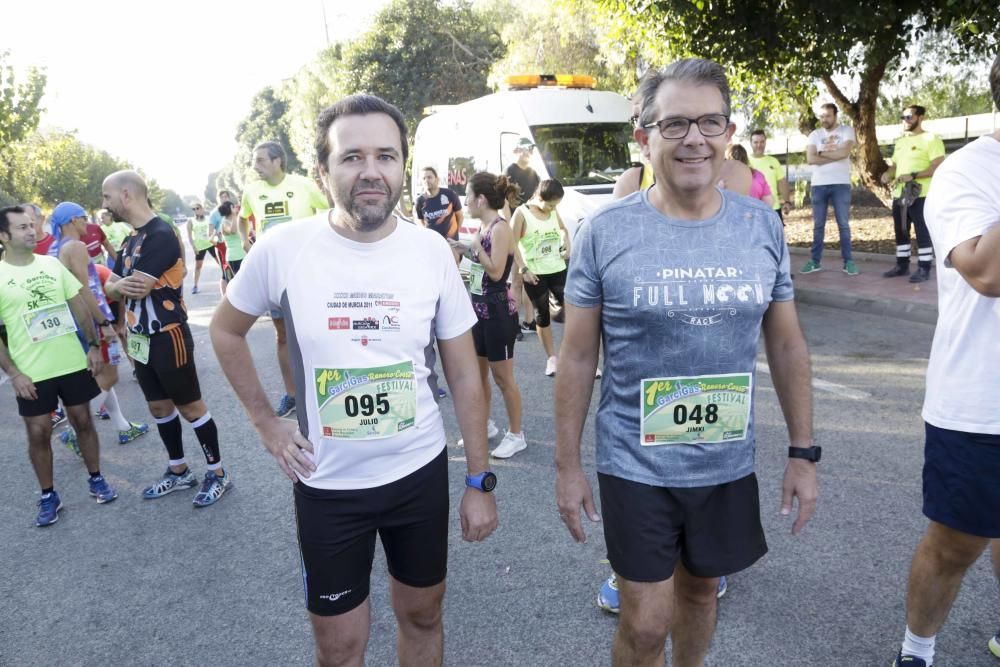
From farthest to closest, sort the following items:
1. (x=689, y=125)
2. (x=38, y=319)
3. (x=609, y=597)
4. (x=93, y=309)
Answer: (x=93, y=309), (x=38, y=319), (x=609, y=597), (x=689, y=125)

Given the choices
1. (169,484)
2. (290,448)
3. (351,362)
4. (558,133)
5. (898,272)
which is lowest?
(169,484)

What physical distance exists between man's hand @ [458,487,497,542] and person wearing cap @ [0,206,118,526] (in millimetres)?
3354

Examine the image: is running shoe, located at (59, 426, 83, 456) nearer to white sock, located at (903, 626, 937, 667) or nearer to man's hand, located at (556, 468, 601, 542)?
man's hand, located at (556, 468, 601, 542)

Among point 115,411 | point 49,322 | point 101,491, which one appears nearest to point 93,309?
point 49,322

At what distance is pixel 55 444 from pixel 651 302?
6038mm

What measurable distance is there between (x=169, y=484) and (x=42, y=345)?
1.15 metres

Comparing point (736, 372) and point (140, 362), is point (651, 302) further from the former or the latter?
point (140, 362)

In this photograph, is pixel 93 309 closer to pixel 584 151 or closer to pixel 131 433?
pixel 131 433

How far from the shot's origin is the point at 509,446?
16.4 ft

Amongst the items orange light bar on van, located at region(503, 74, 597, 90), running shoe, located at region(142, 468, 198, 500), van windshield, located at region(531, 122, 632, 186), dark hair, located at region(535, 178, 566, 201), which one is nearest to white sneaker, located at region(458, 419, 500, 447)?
running shoe, located at region(142, 468, 198, 500)

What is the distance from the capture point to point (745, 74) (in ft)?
37.6

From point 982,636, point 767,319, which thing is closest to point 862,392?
point 982,636

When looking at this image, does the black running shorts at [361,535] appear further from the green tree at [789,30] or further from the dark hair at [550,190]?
the green tree at [789,30]

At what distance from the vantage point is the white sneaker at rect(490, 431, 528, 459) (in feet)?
16.3
